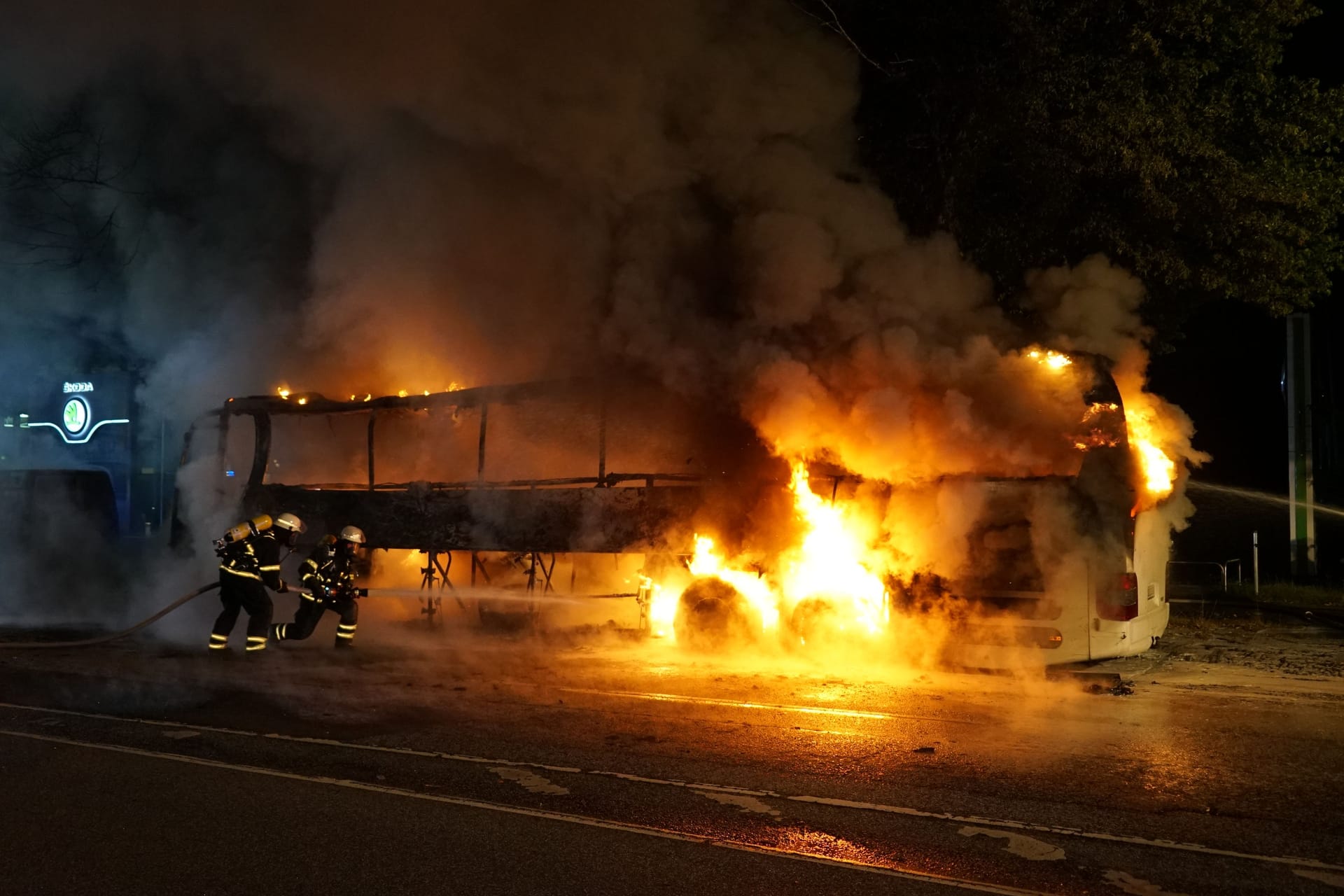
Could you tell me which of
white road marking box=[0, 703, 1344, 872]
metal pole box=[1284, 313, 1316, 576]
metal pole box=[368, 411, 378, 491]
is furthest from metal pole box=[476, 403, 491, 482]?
metal pole box=[1284, 313, 1316, 576]

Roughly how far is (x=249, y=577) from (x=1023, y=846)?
7619 mm

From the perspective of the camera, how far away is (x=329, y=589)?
10.2 metres

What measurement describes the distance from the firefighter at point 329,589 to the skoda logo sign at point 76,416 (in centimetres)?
1536

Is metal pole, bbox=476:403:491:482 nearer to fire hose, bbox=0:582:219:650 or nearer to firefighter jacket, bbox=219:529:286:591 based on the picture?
firefighter jacket, bbox=219:529:286:591

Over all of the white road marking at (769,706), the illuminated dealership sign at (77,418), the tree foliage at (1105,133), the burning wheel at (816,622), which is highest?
the tree foliage at (1105,133)

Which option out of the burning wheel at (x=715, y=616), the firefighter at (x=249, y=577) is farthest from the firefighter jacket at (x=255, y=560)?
the burning wheel at (x=715, y=616)

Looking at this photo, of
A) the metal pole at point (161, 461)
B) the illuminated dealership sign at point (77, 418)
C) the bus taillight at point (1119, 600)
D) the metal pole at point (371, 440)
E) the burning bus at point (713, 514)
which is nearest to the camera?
the bus taillight at point (1119, 600)

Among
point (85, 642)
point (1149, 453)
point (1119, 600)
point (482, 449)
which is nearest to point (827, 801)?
point (1119, 600)

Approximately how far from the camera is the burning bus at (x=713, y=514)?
8047 millimetres

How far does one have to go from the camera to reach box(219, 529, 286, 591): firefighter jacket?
9812mm

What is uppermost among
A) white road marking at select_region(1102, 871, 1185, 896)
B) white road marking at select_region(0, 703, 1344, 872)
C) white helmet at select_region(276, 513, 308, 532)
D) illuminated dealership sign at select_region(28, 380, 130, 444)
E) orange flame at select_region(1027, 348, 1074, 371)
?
illuminated dealership sign at select_region(28, 380, 130, 444)

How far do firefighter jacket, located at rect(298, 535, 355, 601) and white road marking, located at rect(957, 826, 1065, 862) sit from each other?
7206mm

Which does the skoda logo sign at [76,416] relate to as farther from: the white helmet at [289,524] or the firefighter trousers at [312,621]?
the firefighter trousers at [312,621]

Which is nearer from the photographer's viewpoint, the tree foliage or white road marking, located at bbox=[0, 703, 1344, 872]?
white road marking, located at bbox=[0, 703, 1344, 872]
